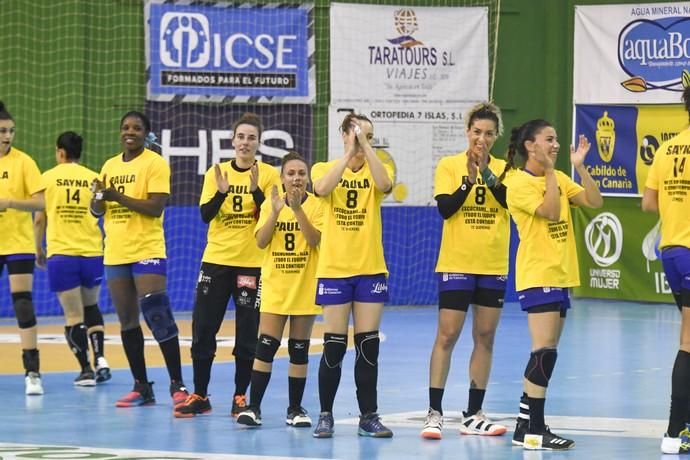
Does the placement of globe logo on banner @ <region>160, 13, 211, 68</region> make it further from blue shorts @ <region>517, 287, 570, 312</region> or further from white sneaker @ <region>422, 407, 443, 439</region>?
blue shorts @ <region>517, 287, 570, 312</region>

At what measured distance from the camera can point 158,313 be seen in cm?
1125

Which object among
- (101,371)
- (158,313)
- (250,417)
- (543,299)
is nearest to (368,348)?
(250,417)

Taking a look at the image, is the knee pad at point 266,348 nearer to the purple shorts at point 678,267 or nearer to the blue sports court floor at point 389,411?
the blue sports court floor at point 389,411

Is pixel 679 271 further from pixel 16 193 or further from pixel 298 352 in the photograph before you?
pixel 16 193

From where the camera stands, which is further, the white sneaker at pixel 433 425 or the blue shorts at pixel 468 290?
the blue shorts at pixel 468 290

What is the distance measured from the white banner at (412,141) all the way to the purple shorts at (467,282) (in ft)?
35.8

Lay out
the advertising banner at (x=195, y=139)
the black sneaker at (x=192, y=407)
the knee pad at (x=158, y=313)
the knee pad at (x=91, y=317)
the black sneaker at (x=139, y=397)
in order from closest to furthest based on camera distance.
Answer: the black sneaker at (x=192, y=407)
the knee pad at (x=158, y=313)
the black sneaker at (x=139, y=397)
the knee pad at (x=91, y=317)
the advertising banner at (x=195, y=139)

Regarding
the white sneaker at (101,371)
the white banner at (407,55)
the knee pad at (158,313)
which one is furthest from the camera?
the white banner at (407,55)

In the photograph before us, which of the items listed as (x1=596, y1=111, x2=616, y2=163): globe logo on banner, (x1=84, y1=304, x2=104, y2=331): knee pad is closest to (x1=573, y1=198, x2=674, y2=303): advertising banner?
(x1=596, y1=111, x2=616, y2=163): globe logo on banner

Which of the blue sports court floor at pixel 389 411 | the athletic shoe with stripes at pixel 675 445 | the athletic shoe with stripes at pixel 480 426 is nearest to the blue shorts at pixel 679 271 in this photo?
the athletic shoe with stripes at pixel 675 445

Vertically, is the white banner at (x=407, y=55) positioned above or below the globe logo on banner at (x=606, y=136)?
above

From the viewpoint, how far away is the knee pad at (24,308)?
12250mm

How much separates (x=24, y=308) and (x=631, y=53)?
38.1 ft

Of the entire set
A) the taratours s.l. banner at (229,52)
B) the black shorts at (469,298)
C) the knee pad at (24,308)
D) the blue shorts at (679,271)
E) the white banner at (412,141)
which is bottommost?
the knee pad at (24,308)
